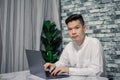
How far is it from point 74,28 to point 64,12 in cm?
A: 156

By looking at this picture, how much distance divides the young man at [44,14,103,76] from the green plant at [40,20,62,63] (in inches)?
42.4

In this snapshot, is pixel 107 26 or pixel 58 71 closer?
pixel 58 71

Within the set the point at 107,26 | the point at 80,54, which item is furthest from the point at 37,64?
the point at 107,26

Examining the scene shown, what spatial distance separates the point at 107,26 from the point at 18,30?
1.29 m

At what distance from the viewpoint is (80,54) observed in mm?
2234

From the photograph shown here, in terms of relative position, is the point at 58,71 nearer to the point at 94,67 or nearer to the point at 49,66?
the point at 49,66

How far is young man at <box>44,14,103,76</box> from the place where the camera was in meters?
1.88

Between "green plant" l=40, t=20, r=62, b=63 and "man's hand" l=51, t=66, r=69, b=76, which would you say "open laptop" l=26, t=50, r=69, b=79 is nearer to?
"man's hand" l=51, t=66, r=69, b=76

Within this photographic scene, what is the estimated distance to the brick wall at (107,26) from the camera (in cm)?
299

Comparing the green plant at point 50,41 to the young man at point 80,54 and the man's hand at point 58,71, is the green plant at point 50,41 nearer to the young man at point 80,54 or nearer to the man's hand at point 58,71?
the young man at point 80,54

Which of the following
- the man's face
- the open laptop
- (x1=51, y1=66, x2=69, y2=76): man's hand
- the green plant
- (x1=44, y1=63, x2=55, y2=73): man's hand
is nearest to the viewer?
the open laptop

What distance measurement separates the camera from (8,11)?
305cm

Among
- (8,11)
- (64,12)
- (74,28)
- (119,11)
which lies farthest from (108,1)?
(8,11)

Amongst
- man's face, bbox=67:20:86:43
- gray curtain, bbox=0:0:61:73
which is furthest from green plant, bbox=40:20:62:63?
man's face, bbox=67:20:86:43
